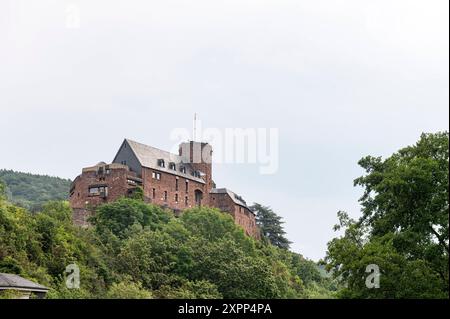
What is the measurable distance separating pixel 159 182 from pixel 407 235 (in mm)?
46537

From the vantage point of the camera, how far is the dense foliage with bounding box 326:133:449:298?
23922mm

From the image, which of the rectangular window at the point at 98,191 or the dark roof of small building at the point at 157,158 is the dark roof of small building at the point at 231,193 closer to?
Answer: the dark roof of small building at the point at 157,158

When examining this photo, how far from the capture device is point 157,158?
72.6m

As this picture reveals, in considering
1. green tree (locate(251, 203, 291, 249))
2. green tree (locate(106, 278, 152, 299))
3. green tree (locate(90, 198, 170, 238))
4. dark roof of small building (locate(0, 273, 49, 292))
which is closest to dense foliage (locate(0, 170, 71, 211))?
green tree (locate(251, 203, 291, 249))

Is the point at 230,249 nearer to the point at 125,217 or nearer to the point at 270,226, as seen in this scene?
the point at 125,217

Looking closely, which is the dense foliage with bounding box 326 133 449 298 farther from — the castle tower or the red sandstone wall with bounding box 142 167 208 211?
the castle tower

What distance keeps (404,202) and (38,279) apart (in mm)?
18096

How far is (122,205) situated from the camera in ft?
195

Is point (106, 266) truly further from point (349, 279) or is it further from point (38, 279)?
point (349, 279)

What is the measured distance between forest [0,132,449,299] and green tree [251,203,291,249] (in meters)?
3.88

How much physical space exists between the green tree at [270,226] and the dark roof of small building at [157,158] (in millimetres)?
11918

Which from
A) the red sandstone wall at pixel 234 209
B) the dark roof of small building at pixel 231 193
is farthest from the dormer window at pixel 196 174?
the red sandstone wall at pixel 234 209

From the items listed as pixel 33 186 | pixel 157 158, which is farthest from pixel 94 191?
pixel 33 186
